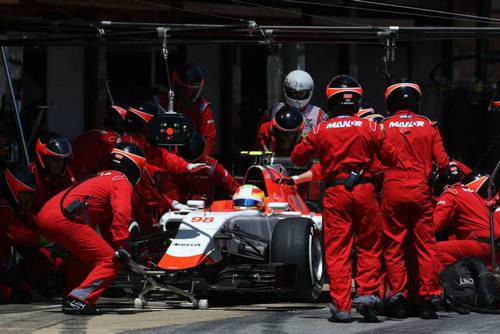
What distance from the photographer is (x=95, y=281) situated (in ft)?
37.6

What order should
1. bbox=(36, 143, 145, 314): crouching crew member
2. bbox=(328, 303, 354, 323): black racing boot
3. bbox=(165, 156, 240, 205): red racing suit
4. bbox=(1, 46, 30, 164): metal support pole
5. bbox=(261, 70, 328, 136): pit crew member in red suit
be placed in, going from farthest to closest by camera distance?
bbox=(261, 70, 328, 136): pit crew member in red suit
bbox=(1, 46, 30, 164): metal support pole
bbox=(165, 156, 240, 205): red racing suit
bbox=(36, 143, 145, 314): crouching crew member
bbox=(328, 303, 354, 323): black racing boot

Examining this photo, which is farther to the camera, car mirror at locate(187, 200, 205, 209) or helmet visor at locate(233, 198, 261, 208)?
helmet visor at locate(233, 198, 261, 208)

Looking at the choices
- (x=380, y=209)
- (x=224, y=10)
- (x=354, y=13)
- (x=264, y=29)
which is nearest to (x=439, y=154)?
(x=380, y=209)

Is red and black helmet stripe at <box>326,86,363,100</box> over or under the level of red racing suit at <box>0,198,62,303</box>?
over

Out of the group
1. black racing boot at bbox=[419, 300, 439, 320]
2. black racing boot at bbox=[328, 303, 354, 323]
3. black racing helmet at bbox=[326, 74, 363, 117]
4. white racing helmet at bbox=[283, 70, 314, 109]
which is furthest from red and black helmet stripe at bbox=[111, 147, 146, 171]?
white racing helmet at bbox=[283, 70, 314, 109]

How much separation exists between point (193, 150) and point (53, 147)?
2.39 m

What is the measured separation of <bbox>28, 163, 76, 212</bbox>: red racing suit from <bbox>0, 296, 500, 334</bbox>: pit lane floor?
1381 millimetres

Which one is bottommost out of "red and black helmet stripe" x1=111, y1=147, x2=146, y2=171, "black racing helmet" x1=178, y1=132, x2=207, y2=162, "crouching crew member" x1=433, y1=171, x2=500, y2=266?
"crouching crew member" x1=433, y1=171, x2=500, y2=266

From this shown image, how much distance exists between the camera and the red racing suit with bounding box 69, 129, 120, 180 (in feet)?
46.6

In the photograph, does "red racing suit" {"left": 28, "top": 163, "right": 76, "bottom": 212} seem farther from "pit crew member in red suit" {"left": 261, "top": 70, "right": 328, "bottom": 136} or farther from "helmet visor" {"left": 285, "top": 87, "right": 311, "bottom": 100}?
"helmet visor" {"left": 285, "top": 87, "right": 311, "bottom": 100}

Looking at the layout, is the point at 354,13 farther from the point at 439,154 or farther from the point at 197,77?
the point at 439,154

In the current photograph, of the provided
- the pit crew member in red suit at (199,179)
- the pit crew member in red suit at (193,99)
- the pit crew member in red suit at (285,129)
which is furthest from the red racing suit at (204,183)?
the pit crew member in red suit at (285,129)

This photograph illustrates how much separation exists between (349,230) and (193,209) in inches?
90.7

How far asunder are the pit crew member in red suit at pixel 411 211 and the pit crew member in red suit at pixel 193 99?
404cm
